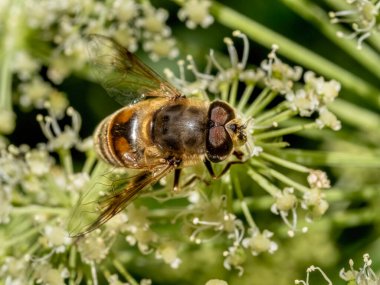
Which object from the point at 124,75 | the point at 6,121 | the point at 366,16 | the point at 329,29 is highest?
the point at 366,16

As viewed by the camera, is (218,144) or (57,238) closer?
(218,144)

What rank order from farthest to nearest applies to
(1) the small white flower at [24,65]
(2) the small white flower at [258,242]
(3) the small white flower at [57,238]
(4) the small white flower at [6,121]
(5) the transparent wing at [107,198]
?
1. (1) the small white flower at [24,65]
2. (4) the small white flower at [6,121]
3. (3) the small white flower at [57,238]
4. (2) the small white flower at [258,242]
5. (5) the transparent wing at [107,198]

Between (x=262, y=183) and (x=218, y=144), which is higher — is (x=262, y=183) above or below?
below

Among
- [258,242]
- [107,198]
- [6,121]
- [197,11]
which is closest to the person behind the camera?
[107,198]

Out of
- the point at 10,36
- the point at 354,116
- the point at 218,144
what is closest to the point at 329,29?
the point at 354,116

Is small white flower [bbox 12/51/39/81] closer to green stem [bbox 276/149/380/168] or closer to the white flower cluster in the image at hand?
green stem [bbox 276/149/380/168]

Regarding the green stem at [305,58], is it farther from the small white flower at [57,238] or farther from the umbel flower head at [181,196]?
the small white flower at [57,238]

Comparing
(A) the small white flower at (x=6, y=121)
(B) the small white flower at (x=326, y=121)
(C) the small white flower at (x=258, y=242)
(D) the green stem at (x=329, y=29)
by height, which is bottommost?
(A) the small white flower at (x=6, y=121)

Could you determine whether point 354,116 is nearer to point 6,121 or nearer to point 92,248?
point 92,248

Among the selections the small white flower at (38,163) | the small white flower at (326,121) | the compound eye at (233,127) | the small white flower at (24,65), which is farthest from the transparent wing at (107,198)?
the small white flower at (24,65)
